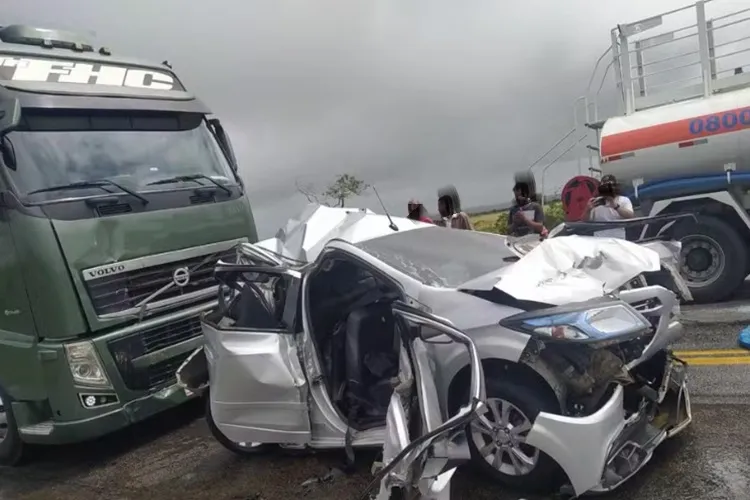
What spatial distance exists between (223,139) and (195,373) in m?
→ 2.73

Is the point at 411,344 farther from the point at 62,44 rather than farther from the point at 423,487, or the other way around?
the point at 62,44

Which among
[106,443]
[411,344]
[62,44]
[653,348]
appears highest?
[62,44]

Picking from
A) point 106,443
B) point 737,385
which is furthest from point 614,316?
point 106,443

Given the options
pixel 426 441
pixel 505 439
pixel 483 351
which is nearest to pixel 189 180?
pixel 483 351

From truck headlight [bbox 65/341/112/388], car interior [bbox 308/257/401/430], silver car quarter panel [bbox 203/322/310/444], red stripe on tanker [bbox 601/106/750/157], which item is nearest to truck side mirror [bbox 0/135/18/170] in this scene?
truck headlight [bbox 65/341/112/388]

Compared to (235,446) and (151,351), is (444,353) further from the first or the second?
(151,351)

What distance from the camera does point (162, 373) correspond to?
18.5 feet

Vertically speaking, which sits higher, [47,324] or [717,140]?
[717,140]

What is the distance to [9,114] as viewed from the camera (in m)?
5.05

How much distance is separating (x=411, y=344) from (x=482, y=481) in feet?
3.39

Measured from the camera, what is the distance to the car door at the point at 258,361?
163 inches

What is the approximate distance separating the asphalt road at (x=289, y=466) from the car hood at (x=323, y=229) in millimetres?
1451

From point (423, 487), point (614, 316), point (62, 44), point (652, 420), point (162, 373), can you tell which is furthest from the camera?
point (62, 44)

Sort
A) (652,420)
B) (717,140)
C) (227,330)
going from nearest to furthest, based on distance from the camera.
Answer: (652,420) → (227,330) → (717,140)
